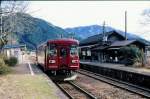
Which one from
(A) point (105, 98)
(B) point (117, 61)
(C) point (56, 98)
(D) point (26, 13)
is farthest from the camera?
(B) point (117, 61)

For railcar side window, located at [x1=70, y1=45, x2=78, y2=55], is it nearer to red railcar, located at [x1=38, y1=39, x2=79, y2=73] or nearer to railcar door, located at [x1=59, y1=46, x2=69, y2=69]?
red railcar, located at [x1=38, y1=39, x2=79, y2=73]

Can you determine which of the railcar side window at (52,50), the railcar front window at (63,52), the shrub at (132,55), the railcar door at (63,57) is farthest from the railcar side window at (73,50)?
the shrub at (132,55)

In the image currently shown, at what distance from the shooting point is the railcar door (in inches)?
975

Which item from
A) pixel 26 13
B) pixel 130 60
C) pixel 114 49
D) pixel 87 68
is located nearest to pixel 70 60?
pixel 26 13

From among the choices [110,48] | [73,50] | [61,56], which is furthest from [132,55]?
[61,56]

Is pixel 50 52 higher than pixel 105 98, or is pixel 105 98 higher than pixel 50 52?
pixel 50 52

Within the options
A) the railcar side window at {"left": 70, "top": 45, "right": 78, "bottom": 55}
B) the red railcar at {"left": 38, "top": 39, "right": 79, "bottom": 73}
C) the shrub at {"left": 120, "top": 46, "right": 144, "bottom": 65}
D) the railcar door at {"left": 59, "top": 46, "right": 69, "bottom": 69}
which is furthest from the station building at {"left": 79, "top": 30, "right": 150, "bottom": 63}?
the railcar door at {"left": 59, "top": 46, "right": 69, "bottom": 69}

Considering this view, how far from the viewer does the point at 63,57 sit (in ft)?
81.7

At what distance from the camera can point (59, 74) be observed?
992 inches

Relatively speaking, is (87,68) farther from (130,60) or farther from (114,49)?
(114,49)

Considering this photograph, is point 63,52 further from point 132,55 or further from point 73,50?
point 132,55

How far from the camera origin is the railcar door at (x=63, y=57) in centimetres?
2477

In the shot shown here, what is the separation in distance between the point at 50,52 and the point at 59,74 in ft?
4.92

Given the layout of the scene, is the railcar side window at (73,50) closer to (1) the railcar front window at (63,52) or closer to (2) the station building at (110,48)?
(1) the railcar front window at (63,52)
